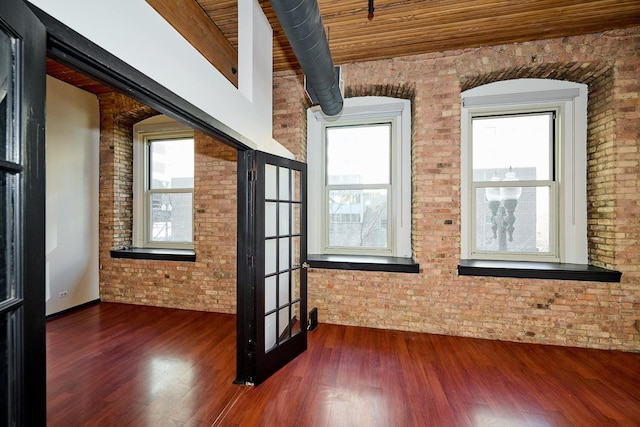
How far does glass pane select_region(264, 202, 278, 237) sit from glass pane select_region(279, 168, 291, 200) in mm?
187

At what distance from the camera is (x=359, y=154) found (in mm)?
4176

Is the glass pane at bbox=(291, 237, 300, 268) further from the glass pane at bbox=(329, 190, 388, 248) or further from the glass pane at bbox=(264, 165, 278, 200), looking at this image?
the glass pane at bbox=(329, 190, 388, 248)

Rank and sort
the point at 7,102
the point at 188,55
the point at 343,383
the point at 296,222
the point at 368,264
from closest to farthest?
1. the point at 7,102
2. the point at 188,55
3. the point at 343,383
4. the point at 296,222
5. the point at 368,264

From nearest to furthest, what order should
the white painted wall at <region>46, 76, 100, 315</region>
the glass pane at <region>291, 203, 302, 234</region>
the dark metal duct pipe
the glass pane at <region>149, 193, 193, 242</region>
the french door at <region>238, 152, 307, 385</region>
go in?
the dark metal duct pipe, the french door at <region>238, 152, 307, 385</region>, the glass pane at <region>291, 203, 302, 234</region>, the white painted wall at <region>46, 76, 100, 315</region>, the glass pane at <region>149, 193, 193, 242</region>

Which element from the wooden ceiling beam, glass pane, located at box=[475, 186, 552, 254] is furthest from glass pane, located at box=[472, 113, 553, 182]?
the wooden ceiling beam

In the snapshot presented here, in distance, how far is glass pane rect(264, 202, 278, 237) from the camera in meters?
2.59

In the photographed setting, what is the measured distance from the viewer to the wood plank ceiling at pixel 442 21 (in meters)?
2.69

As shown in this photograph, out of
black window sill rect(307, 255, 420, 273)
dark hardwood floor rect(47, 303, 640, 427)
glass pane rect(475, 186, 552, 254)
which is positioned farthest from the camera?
glass pane rect(475, 186, 552, 254)

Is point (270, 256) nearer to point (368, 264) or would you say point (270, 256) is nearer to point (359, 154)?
point (368, 264)

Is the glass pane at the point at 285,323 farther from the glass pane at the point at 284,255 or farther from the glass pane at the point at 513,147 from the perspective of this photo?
the glass pane at the point at 513,147

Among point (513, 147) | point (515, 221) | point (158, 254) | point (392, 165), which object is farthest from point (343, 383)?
point (513, 147)

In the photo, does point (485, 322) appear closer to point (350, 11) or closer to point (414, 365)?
point (414, 365)

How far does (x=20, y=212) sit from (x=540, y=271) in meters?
4.21

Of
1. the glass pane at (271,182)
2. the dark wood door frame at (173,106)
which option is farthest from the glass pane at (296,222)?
the dark wood door frame at (173,106)
